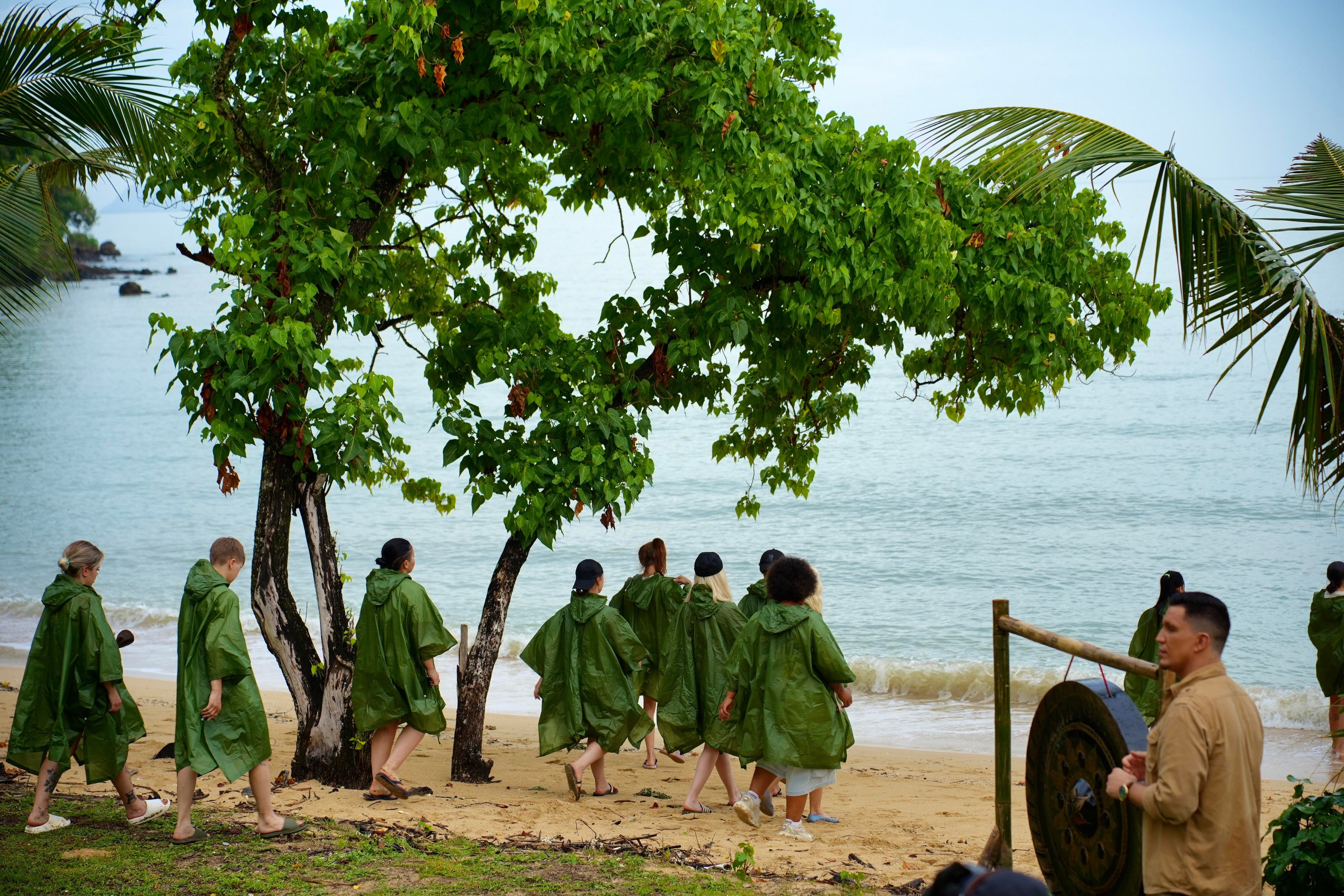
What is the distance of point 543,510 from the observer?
7.54 metres

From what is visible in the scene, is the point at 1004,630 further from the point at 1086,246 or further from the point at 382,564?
the point at 382,564

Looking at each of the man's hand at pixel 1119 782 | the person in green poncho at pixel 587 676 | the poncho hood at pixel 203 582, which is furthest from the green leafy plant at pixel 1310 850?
the poncho hood at pixel 203 582

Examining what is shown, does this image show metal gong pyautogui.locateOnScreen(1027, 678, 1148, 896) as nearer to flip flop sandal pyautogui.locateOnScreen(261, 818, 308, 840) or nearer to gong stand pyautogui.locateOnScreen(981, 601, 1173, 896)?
gong stand pyautogui.locateOnScreen(981, 601, 1173, 896)

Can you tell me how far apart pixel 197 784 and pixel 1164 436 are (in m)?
37.1

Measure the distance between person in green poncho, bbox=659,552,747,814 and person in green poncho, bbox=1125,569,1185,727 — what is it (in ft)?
8.94

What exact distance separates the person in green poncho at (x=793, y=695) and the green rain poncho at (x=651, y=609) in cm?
168

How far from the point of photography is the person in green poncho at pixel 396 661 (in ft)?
24.3

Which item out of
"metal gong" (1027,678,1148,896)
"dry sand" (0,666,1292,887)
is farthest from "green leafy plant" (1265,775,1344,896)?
"dry sand" (0,666,1292,887)

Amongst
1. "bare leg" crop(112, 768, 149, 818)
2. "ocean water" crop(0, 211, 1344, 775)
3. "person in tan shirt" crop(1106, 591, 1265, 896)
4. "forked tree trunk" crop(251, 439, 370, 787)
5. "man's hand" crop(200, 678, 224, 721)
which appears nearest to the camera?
"person in tan shirt" crop(1106, 591, 1265, 896)

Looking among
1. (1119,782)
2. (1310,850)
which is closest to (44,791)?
(1119,782)

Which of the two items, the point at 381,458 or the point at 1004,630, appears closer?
the point at 1004,630

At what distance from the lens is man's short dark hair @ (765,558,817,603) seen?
6.84 m

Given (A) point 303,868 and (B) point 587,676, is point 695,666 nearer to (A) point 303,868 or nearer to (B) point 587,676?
(B) point 587,676

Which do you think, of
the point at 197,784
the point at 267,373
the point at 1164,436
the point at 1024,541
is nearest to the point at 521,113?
the point at 267,373
